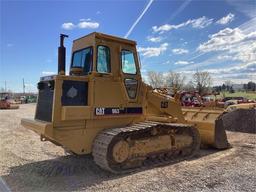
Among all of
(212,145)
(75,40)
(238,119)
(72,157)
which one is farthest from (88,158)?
(238,119)

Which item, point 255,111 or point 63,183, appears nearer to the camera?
point 63,183

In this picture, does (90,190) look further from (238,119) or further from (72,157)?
(238,119)

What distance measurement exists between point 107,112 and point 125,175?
1523mm

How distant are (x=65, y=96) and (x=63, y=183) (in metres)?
1.86

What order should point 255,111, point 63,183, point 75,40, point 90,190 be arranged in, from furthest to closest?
point 255,111
point 75,40
point 63,183
point 90,190

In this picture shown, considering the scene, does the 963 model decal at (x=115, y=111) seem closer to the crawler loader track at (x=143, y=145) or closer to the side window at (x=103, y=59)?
the crawler loader track at (x=143, y=145)

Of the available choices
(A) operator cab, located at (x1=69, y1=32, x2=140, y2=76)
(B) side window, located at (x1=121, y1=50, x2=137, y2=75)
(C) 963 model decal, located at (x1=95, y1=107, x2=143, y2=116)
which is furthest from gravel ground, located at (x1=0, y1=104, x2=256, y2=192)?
(B) side window, located at (x1=121, y1=50, x2=137, y2=75)

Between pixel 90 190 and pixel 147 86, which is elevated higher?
pixel 147 86

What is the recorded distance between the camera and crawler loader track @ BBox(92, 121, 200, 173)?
695 centimetres

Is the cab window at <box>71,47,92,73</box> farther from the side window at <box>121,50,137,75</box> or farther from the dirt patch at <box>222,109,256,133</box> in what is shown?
the dirt patch at <box>222,109,256,133</box>

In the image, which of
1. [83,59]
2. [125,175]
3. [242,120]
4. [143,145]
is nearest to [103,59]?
A: [83,59]

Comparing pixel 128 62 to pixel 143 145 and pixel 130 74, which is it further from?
pixel 143 145

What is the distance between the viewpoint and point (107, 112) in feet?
24.3

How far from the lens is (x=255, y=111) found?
14.1 meters
